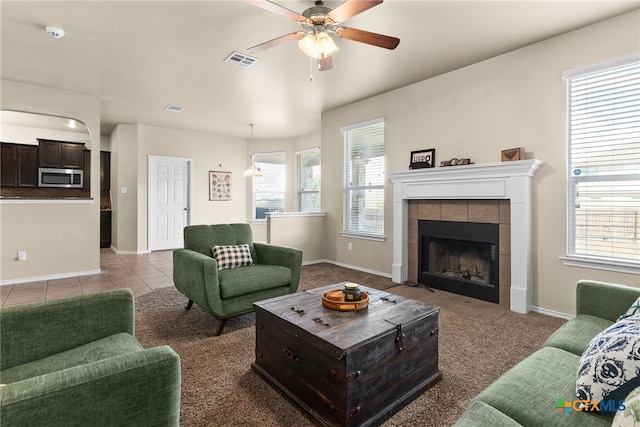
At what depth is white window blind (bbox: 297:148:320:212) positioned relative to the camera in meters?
7.66

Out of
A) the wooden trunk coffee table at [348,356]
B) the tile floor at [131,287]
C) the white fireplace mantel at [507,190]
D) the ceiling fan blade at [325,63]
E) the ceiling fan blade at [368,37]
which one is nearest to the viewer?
the wooden trunk coffee table at [348,356]

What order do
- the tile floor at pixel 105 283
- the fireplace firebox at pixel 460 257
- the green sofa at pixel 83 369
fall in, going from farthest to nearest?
the tile floor at pixel 105 283
the fireplace firebox at pixel 460 257
the green sofa at pixel 83 369

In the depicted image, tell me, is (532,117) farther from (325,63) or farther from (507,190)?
(325,63)

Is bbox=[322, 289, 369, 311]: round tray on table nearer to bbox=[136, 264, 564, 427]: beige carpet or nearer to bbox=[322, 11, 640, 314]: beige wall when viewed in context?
bbox=[136, 264, 564, 427]: beige carpet

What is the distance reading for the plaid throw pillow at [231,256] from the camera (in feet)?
10.2

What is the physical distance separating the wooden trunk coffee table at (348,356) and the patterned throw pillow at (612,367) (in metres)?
0.81

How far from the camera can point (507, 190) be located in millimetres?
3344

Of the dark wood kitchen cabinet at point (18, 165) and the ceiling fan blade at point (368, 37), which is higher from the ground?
the ceiling fan blade at point (368, 37)

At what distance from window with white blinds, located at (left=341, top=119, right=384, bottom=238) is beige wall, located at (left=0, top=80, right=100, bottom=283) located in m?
3.99

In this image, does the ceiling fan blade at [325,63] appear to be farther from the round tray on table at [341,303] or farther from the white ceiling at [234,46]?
the round tray on table at [341,303]

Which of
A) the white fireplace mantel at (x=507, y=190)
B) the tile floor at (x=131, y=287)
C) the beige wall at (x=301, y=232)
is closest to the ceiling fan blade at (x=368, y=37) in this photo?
the white fireplace mantel at (x=507, y=190)

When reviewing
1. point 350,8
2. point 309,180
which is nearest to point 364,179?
point 309,180

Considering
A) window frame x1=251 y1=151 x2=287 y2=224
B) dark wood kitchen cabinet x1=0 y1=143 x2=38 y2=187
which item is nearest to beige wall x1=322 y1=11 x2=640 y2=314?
window frame x1=251 y1=151 x2=287 y2=224

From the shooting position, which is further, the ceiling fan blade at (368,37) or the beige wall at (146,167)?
the beige wall at (146,167)
